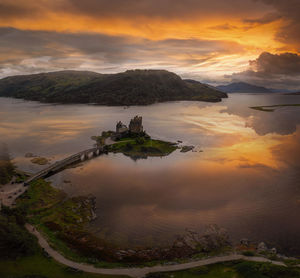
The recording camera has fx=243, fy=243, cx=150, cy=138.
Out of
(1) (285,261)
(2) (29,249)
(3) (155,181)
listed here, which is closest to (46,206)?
(2) (29,249)

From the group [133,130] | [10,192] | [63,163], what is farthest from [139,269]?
[133,130]

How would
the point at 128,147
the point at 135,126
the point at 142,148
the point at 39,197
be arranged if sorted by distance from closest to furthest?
the point at 39,197
the point at 142,148
the point at 128,147
the point at 135,126

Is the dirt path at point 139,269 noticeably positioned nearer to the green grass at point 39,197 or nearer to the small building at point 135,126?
the green grass at point 39,197

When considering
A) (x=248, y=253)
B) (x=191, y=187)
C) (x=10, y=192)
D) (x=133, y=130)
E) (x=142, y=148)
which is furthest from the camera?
(x=133, y=130)

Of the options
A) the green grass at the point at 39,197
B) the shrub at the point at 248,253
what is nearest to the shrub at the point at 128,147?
the green grass at the point at 39,197

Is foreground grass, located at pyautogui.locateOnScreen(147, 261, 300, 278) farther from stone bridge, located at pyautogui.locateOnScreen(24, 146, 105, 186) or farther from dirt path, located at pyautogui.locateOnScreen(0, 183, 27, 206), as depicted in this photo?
stone bridge, located at pyautogui.locateOnScreen(24, 146, 105, 186)

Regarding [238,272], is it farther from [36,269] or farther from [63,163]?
[63,163]
